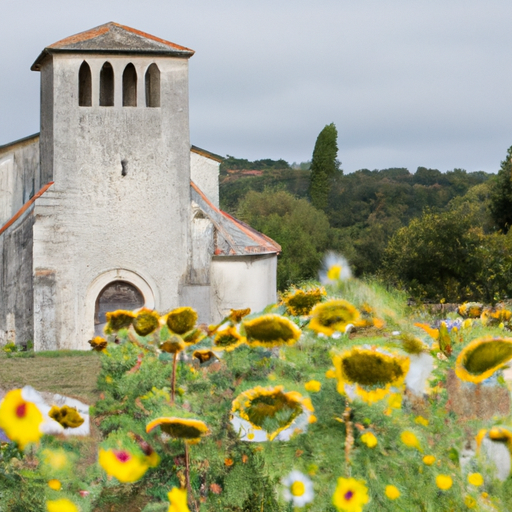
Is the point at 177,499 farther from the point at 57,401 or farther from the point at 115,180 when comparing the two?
the point at 115,180

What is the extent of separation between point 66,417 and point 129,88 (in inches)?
553

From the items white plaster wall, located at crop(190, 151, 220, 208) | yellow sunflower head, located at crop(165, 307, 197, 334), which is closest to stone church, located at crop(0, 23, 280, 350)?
white plaster wall, located at crop(190, 151, 220, 208)

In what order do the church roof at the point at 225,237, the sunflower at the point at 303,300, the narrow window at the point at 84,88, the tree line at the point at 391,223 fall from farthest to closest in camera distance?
1. the tree line at the point at 391,223
2. the church roof at the point at 225,237
3. the narrow window at the point at 84,88
4. the sunflower at the point at 303,300

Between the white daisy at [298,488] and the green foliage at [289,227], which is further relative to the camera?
the green foliage at [289,227]

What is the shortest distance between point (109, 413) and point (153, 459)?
1.92 feet

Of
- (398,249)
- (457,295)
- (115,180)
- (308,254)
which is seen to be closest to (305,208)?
(308,254)

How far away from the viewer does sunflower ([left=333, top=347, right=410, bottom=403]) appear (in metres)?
2.88

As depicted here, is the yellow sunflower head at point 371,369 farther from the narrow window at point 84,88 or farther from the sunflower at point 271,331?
the narrow window at point 84,88

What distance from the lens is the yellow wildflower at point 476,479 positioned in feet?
9.52

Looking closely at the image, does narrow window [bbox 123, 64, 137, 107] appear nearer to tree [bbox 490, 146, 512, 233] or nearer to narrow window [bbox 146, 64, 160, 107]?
narrow window [bbox 146, 64, 160, 107]

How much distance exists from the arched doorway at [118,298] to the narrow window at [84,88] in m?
3.87

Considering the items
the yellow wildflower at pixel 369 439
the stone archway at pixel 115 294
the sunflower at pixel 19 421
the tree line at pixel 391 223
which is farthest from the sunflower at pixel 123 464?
the stone archway at pixel 115 294

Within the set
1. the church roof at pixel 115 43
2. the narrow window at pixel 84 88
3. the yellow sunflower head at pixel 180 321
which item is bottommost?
the yellow sunflower head at pixel 180 321

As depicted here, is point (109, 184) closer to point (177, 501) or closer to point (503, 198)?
point (177, 501)
